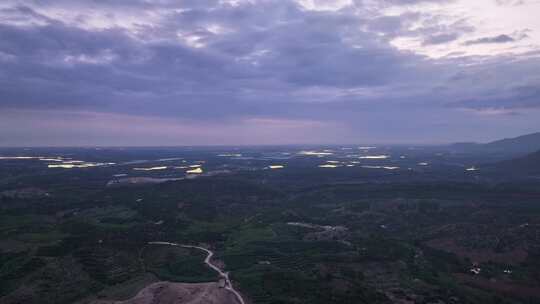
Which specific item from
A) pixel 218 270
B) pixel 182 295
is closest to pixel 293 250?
pixel 218 270

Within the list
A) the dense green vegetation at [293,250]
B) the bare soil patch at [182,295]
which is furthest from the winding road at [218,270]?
the dense green vegetation at [293,250]

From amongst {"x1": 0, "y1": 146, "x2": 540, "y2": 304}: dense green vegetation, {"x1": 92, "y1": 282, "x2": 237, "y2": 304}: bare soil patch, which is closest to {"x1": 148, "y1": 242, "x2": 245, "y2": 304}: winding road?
{"x1": 92, "y1": 282, "x2": 237, "y2": 304}: bare soil patch

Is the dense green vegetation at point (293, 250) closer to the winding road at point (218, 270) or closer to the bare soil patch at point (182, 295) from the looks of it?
the winding road at point (218, 270)

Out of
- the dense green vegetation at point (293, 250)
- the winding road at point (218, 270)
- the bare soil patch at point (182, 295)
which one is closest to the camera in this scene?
the bare soil patch at point (182, 295)

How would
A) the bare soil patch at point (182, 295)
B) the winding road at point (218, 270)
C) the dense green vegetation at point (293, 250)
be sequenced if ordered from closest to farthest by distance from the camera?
the bare soil patch at point (182, 295), the winding road at point (218, 270), the dense green vegetation at point (293, 250)

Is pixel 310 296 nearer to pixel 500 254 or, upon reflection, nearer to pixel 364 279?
pixel 364 279

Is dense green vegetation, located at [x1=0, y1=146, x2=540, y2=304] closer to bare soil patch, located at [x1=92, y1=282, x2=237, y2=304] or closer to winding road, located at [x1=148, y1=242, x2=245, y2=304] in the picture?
winding road, located at [x1=148, y1=242, x2=245, y2=304]

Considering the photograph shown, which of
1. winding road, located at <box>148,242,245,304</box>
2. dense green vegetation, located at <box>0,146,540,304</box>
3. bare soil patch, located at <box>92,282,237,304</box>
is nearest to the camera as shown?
bare soil patch, located at <box>92,282,237,304</box>

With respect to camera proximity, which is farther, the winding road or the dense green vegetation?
the dense green vegetation

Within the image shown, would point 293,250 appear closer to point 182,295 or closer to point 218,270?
point 218,270

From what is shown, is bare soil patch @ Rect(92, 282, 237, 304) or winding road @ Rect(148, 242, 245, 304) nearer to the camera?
bare soil patch @ Rect(92, 282, 237, 304)

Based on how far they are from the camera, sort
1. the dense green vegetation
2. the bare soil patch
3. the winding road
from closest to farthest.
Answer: the bare soil patch
the winding road
the dense green vegetation
